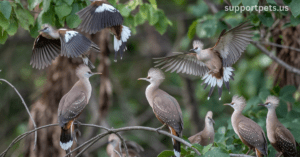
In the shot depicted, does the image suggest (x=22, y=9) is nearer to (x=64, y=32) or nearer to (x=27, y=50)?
(x=64, y=32)

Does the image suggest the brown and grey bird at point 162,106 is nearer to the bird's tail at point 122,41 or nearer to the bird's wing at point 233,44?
the bird's tail at point 122,41

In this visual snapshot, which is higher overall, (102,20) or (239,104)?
(102,20)

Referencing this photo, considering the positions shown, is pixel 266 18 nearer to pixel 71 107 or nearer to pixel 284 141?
pixel 284 141

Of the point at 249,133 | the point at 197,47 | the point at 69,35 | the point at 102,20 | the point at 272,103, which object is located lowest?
the point at 249,133

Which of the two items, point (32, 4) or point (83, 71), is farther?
point (32, 4)

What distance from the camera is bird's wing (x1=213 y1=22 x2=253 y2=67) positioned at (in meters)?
3.11

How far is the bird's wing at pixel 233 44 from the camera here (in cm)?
311

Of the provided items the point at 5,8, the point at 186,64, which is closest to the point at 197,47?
the point at 186,64

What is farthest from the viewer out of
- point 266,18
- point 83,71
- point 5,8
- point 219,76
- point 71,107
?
point 266,18

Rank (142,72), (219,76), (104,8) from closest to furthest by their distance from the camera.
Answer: (104,8) → (219,76) → (142,72)

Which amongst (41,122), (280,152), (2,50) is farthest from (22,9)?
(2,50)

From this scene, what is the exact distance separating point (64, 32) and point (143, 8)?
2.38m

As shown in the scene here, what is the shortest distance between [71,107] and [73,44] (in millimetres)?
508

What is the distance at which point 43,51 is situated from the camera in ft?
10.9
